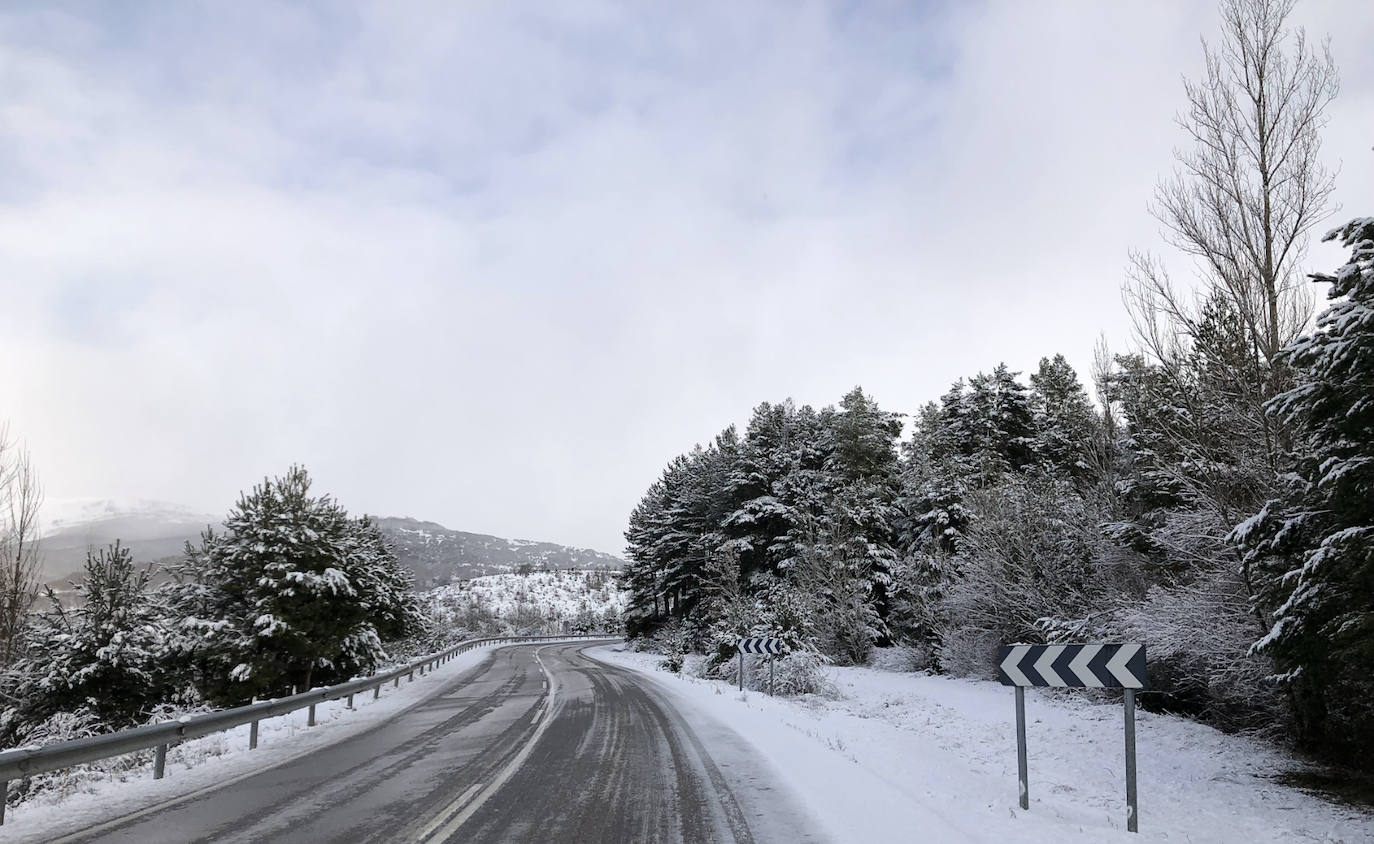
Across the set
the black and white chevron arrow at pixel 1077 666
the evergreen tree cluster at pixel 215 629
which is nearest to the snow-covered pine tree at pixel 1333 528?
→ the black and white chevron arrow at pixel 1077 666

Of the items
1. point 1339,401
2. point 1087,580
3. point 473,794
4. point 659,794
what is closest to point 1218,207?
point 1339,401

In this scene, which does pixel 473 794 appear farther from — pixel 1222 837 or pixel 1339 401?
pixel 1339 401

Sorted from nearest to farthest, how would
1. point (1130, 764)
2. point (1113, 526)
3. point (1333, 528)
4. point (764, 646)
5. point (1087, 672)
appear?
point (1130, 764)
point (1087, 672)
point (1333, 528)
point (1113, 526)
point (764, 646)

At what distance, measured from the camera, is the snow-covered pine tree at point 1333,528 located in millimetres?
8633

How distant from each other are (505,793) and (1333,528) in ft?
36.4

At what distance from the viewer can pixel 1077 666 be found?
729 centimetres

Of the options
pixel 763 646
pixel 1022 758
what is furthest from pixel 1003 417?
pixel 1022 758

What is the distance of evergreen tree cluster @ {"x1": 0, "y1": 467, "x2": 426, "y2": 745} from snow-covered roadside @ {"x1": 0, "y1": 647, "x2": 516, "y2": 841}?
19.0 feet

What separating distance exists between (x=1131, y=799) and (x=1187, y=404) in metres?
9.05

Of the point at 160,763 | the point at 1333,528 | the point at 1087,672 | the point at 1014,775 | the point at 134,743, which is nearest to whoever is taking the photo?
the point at 1087,672

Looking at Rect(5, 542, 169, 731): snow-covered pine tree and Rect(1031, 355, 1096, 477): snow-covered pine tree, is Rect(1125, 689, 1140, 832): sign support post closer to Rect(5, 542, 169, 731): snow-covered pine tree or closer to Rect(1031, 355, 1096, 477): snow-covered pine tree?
Rect(1031, 355, 1096, 477): snow-covered pine tree

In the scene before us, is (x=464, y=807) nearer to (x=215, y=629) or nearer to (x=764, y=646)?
(x=764, y=646)

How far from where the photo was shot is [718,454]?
5478 cm

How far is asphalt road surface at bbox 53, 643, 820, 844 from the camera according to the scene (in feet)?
21.3
